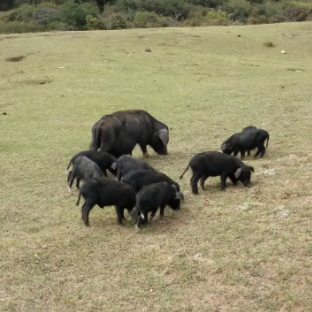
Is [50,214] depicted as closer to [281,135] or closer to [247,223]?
[247,223]

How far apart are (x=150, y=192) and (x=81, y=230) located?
3.17ft

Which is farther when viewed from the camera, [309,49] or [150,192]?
[309,49]

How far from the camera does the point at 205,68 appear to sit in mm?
20422

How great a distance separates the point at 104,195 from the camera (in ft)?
21.4

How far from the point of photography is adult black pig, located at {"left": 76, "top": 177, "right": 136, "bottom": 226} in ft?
21.3

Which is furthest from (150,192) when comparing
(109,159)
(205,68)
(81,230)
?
(205,68)

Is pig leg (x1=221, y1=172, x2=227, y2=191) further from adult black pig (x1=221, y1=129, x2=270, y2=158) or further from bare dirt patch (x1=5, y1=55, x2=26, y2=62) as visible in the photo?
bare dirt patch (x1=5, y1=55, x2=26, y2=62)

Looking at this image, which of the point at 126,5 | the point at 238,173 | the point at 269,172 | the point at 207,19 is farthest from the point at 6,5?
the point at 238,173

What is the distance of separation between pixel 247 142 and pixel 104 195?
368cm

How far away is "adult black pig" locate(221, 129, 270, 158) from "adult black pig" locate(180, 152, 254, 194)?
1.60m

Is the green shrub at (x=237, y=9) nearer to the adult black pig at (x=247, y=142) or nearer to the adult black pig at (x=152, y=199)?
the adult black pig at (x=247, y=142)

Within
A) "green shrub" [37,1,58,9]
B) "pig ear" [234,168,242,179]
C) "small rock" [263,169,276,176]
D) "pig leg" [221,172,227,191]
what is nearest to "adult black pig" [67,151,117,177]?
"pig leg" [221,172,227,191]

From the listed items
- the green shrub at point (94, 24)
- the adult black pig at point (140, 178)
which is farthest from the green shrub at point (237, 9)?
the adult black pig at point (140, 178)

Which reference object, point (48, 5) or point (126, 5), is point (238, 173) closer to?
point (126, 5)
